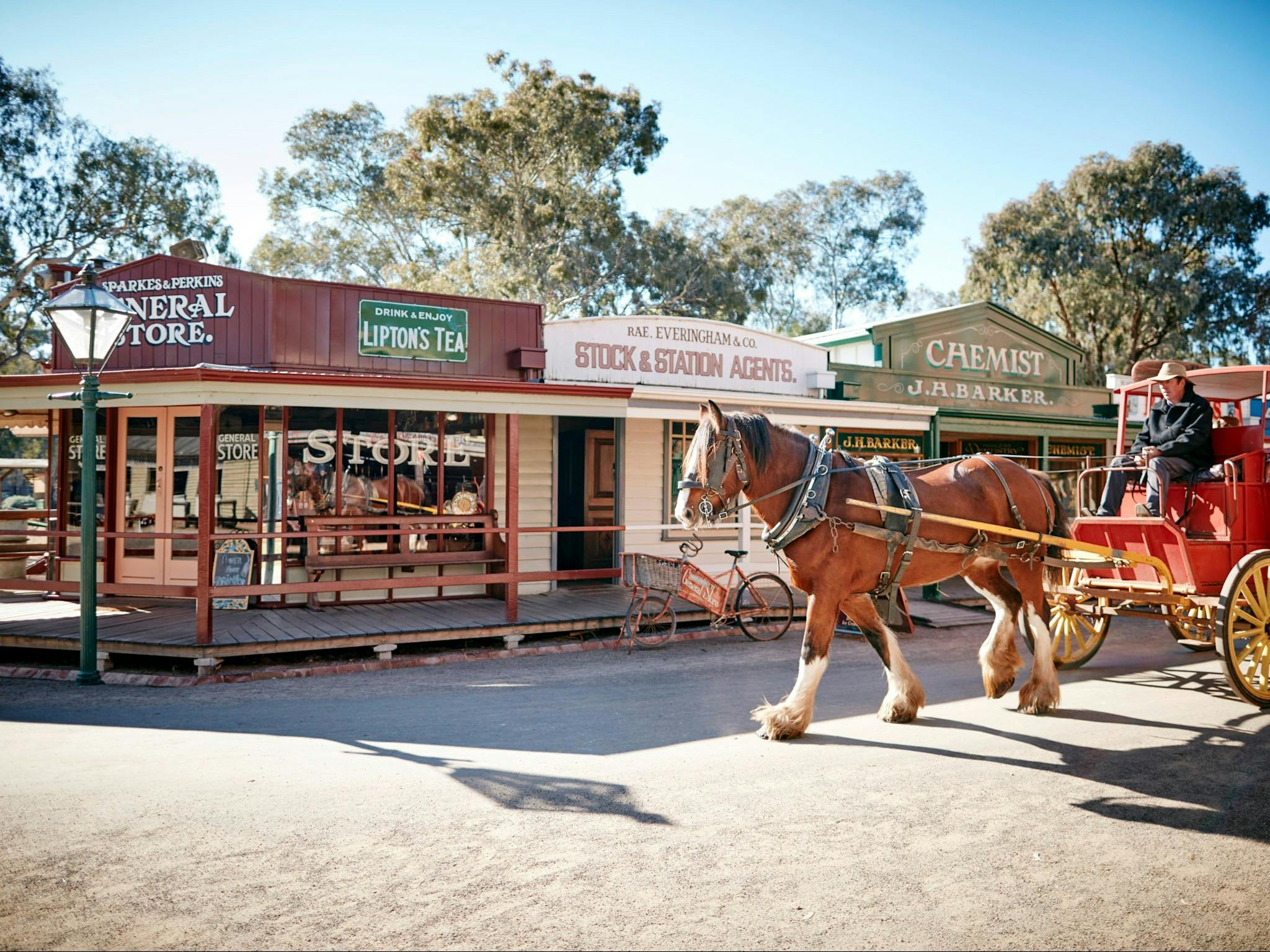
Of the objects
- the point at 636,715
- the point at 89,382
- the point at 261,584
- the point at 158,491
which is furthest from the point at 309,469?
the point at 636,715

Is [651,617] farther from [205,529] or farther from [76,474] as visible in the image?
[76,474]

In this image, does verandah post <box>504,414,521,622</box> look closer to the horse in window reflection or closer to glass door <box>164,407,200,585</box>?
the horse in window reflection

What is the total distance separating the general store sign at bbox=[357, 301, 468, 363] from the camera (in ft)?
37.1

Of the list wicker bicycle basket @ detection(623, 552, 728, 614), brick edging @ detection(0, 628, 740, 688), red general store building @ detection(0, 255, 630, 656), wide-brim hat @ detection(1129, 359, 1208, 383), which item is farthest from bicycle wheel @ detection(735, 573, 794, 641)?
wide-brim hat @ detection(1129, 359, 1208, 383)

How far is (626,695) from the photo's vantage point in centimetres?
737

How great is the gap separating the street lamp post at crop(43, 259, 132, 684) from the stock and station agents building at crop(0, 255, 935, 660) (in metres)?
0.35

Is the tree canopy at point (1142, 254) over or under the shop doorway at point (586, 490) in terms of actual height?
over

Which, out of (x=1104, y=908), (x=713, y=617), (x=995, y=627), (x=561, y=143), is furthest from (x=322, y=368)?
(x=561, y=143)

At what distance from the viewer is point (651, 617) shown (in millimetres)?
10117

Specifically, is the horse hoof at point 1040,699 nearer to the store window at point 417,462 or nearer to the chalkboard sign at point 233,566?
the store window at point 417,462

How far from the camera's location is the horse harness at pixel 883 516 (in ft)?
19.7

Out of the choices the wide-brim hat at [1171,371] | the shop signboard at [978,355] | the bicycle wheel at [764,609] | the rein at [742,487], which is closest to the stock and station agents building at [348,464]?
the bicycle wheel at [764,609]

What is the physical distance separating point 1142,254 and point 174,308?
28.8 m

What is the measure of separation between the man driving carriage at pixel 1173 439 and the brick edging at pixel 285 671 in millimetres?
5712
